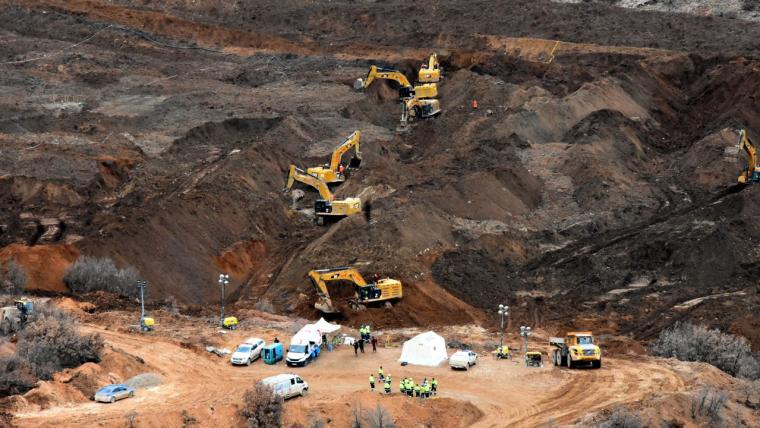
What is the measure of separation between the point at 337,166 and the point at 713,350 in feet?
99.5

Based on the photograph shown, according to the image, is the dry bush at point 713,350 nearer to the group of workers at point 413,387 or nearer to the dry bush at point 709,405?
the dry bush at point 709,405

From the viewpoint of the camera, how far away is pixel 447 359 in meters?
41.2

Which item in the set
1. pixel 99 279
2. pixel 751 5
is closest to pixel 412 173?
pixel 99 279

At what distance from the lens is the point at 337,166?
2721 inches

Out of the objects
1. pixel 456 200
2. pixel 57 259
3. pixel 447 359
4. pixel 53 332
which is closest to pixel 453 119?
pixel 456 200

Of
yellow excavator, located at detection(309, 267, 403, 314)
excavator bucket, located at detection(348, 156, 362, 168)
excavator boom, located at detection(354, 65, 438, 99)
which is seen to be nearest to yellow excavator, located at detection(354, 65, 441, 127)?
excavator boom, located at detection(354, 65, 438, 99)

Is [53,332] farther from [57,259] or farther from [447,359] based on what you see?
[57,259]

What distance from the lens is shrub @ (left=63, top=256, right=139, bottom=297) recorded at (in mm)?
49938

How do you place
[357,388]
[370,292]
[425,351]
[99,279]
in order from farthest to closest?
[370,292] → [99,279] → [425,351] → [357,388]

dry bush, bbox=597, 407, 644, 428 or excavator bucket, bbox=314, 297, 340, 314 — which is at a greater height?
excavator bucket, bbox=314, 297, 340, 314

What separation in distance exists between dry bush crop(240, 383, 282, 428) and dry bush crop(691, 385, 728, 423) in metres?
11.2

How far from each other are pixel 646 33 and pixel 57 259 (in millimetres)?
63226

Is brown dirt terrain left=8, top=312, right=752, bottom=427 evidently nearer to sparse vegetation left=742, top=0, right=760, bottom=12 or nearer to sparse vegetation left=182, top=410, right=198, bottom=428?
sparse vegetation left=182, top=410, right=198, bottom=428

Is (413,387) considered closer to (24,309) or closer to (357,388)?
(357,388)
